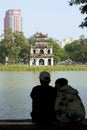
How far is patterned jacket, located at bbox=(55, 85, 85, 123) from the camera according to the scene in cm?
528

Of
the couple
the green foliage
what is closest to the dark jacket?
the couple

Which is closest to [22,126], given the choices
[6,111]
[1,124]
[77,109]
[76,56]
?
[1,124]

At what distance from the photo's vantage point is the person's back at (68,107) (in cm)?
528

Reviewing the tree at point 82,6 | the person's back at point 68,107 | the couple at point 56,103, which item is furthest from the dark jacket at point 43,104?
the tree at point 82,6

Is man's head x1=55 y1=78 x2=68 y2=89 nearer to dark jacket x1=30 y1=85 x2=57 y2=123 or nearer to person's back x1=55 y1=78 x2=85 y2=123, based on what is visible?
dark jacket x1=30 y1=85 x2=57 y2=123

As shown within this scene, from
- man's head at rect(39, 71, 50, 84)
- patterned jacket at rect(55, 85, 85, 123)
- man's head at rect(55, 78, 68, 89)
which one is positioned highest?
man's head at rect(39, 71, 50, 84)

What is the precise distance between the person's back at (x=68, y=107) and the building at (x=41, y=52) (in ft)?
262

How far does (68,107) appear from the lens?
5.30 m

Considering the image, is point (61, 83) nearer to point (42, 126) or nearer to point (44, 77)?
point (44, 77)

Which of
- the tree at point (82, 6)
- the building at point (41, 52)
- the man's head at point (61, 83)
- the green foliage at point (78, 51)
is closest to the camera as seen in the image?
the man's head at point (61, 83)

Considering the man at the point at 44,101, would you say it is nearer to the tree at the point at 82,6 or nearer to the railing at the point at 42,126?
the railing at the point at 42,126

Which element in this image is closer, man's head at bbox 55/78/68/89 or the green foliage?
man's head at bbox 55/78/68/89

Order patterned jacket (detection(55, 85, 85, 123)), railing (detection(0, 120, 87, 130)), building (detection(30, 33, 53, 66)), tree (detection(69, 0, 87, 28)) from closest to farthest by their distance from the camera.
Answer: railing (detection(0, 120, 87, 130)), patterned jacket (detection(55, 85, 85, 123)), tree (detection(69, 0, 87, 28)), building (detection(30, 33, 53, 66))

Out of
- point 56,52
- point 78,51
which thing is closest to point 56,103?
point 56,52
